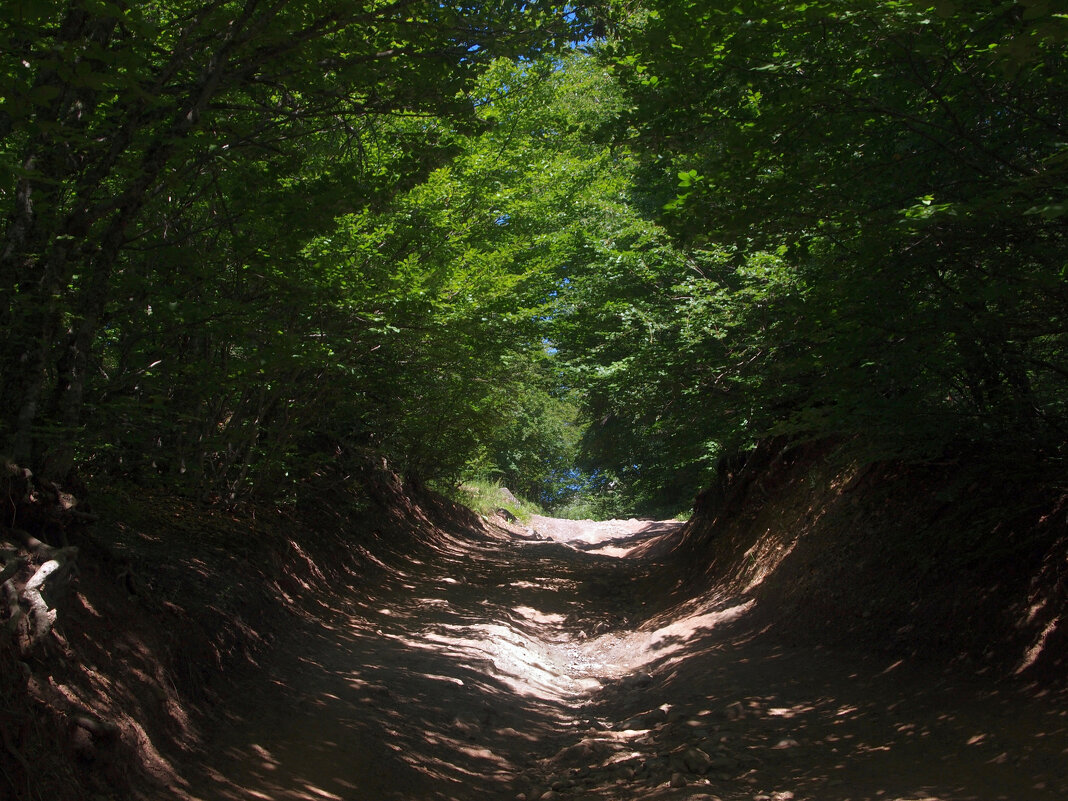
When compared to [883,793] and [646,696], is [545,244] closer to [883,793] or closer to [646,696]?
[646,696]

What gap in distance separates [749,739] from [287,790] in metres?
3.37

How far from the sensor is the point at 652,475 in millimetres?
21375

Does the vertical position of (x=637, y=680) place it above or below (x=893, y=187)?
below

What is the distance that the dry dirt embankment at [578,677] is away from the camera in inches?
173

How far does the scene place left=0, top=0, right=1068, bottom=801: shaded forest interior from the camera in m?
4.34

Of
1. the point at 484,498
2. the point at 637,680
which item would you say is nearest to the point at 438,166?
the point at 637,680

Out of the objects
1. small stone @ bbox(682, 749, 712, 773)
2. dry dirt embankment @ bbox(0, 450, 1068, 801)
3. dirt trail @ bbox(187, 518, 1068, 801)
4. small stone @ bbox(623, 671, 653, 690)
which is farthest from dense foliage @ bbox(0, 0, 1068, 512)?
small stone @ bbox(623, 671, 653, 690)

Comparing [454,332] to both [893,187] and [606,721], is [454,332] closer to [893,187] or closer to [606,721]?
[606,721]

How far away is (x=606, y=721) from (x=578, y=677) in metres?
1.88

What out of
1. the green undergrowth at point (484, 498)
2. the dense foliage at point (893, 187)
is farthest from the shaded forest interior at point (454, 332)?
the green undergrowth at point (484, 498)

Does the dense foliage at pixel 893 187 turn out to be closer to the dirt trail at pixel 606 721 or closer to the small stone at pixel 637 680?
the dirt trail at pixel 606 721

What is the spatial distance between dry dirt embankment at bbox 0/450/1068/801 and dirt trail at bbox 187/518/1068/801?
0.08 ft

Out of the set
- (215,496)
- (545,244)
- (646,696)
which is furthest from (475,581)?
(545,244)

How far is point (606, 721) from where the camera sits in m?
7.04
